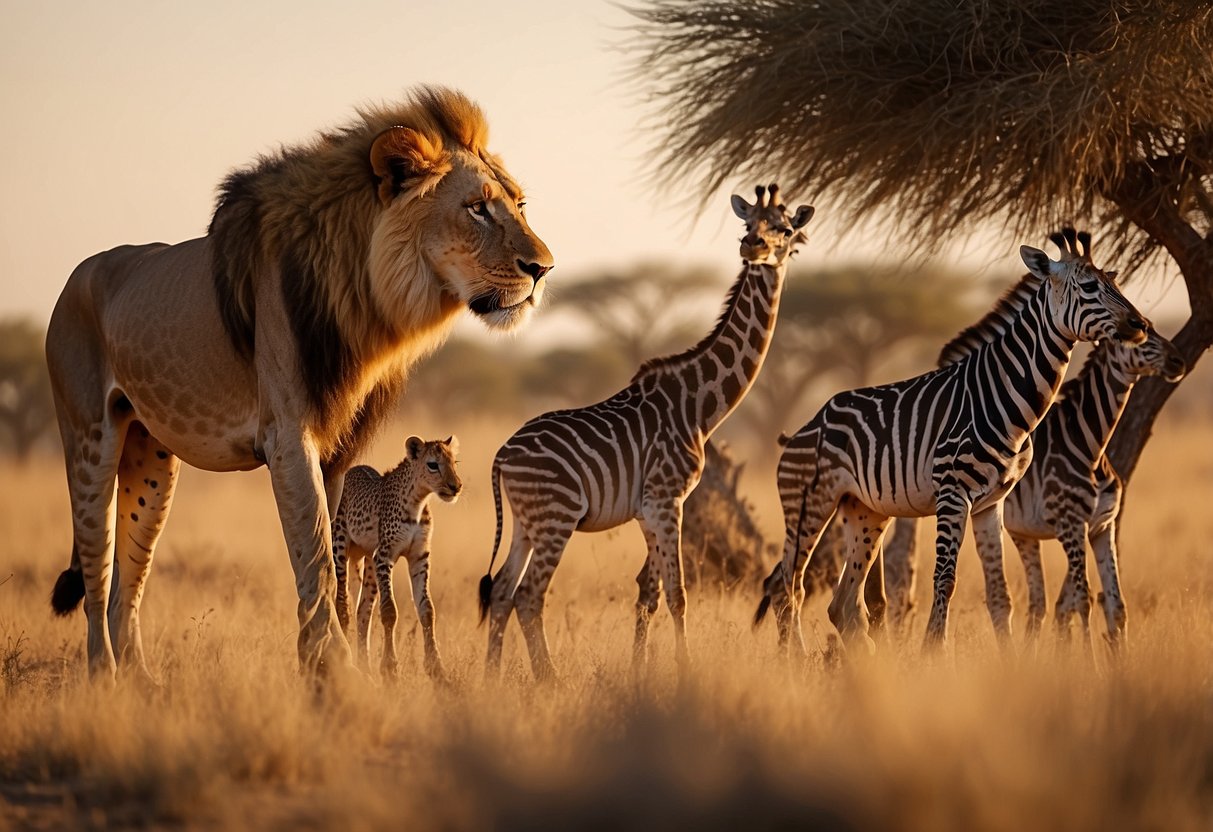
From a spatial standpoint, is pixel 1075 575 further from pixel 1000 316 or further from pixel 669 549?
pixel 669 549

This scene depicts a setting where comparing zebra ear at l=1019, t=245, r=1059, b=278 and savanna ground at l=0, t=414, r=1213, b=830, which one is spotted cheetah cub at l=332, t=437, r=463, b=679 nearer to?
savanna ground at l=0, t=414, r=1213, b=830

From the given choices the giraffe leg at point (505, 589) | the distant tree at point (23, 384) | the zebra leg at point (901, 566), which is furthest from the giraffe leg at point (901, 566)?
the distant tree at point (23, 384)

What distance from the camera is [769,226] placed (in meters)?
7.78

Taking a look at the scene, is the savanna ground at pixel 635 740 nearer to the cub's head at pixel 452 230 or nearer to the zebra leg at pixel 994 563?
the zebra leg at pixel 994 563

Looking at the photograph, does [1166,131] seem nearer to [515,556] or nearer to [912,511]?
[912,511]

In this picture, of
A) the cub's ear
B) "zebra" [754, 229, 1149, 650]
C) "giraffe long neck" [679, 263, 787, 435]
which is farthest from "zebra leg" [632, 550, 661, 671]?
the cub's ear

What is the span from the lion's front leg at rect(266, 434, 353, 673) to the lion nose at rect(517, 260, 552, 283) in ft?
3.66

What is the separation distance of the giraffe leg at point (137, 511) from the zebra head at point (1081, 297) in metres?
4.31

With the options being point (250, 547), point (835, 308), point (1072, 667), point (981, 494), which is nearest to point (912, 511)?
point (981, 494)

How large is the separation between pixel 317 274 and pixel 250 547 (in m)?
8.20

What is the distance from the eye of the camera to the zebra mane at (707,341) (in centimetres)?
793

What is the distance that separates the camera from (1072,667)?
5543mm

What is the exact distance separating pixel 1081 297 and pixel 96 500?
15.5 feet

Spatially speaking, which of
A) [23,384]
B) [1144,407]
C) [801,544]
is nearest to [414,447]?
[801,544]
